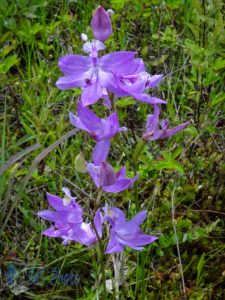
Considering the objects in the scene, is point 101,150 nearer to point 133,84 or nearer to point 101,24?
point 133,84

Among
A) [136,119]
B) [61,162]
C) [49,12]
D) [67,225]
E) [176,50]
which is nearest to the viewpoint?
[67,225]

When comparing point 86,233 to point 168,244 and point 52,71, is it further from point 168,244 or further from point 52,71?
point 52,71

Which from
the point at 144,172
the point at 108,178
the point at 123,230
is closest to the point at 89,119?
the point at 108,178

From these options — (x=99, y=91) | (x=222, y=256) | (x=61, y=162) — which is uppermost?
(x=99, y=91)

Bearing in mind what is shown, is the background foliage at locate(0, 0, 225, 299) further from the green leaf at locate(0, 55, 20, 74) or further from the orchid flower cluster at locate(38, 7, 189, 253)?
the orchid flower cluster at locate(38, 7, 189, 253)

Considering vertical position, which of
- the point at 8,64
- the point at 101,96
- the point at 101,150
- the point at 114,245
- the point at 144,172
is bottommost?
the point at 144,172

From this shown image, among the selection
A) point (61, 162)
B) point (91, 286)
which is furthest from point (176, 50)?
point (91, 286)

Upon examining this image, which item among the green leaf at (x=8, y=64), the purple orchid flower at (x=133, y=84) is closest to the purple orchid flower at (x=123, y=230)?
the purple orchid flower at (x=133, y=84)

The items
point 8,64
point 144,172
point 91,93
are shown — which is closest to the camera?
point 91,93
